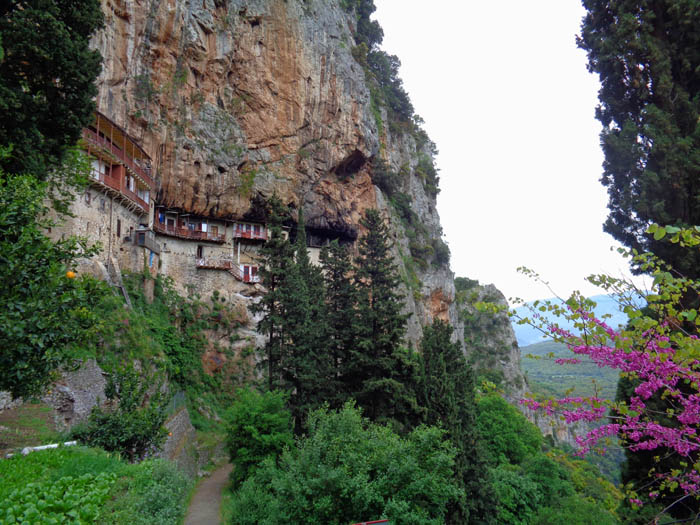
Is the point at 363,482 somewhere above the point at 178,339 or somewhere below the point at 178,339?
below

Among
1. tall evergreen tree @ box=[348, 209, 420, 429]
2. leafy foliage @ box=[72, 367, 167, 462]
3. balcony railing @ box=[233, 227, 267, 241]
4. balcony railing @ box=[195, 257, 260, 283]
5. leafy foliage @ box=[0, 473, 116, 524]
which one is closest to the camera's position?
leafy foliage @ box=[0, 473, 116, 524]

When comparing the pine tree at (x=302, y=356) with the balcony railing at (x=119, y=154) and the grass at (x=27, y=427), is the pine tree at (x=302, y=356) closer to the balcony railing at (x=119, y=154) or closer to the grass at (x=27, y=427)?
the grass at (x=27, y=427)

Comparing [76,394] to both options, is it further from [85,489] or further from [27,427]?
[85,489]

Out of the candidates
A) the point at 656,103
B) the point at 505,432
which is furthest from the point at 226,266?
the point at 656,103

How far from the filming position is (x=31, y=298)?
7.02 metres

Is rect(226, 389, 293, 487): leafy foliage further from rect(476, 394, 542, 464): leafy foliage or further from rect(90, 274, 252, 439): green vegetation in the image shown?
rect(476, 394, 542, 464): leafy foliage

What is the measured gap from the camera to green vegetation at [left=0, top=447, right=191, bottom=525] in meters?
6.77

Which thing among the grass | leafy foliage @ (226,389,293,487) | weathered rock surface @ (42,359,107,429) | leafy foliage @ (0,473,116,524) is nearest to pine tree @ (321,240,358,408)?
leafy foliage @ (226,389,293,487)

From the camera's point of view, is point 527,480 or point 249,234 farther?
point 249,234

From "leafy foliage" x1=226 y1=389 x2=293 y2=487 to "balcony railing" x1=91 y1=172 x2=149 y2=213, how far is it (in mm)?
17140

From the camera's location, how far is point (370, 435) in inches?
522

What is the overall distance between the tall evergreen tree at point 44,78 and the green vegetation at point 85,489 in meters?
7.22

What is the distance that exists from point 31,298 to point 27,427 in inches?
294

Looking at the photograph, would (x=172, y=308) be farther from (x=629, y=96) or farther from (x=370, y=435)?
(x=629, y=96)
